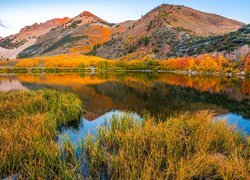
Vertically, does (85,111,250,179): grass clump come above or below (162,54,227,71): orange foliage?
below

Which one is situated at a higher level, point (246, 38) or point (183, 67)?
point (246, 38)

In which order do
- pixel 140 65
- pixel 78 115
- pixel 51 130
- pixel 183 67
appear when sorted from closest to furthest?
pixel 51 130, pixel 78 115, pixel 183 67, pixel 140 65

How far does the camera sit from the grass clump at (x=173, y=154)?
32.9 feet

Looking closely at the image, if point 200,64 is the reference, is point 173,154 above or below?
below

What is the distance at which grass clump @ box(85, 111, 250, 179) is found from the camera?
10.0 m

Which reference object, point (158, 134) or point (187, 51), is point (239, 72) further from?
point (158, 134)

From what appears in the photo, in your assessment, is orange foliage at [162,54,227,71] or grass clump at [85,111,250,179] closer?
grass clump at [85,111,250,179]

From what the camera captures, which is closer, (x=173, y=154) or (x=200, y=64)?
(x=173, y=154)

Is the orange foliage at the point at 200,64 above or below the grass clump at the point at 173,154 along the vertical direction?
above

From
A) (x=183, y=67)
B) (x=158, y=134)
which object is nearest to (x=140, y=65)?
(x=183, y=67)

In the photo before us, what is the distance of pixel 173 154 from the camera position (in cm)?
1234

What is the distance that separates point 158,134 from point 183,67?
12180 centimetres

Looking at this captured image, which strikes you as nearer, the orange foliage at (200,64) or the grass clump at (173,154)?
the grass clump at (173,154)

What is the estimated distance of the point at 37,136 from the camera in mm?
13836
